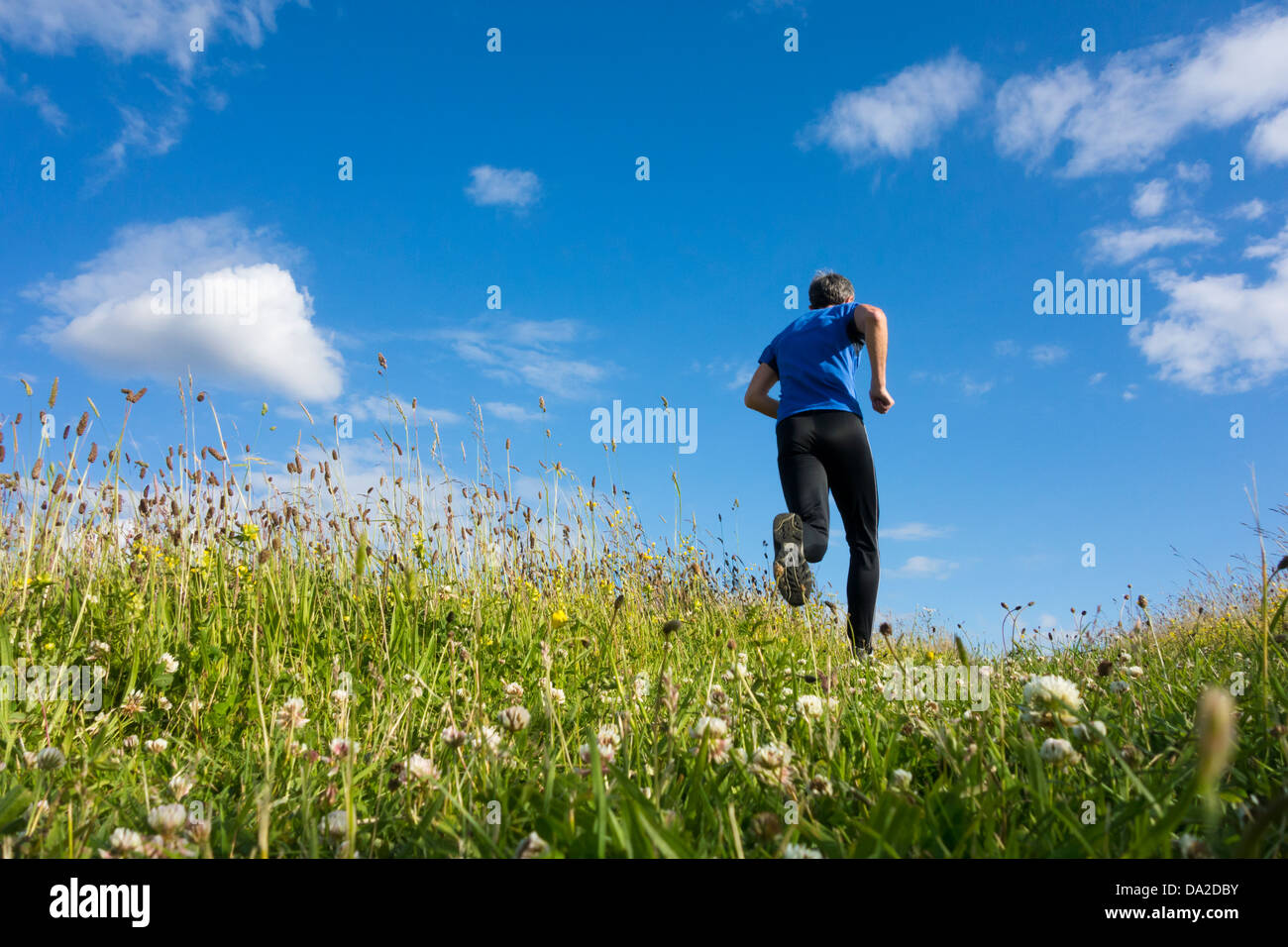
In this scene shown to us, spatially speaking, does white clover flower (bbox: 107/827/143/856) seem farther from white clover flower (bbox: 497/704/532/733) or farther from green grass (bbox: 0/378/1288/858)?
white clover flower (bbox: 497/704/532/733)

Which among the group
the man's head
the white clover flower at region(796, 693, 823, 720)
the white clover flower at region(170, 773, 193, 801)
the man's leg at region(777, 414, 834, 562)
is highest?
the man's head

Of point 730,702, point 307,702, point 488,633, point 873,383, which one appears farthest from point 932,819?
point 873,383

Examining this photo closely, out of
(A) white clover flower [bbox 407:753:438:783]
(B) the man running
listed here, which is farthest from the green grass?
(B) the man running

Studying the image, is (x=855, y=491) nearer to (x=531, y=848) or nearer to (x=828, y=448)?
(x=828, y=448)

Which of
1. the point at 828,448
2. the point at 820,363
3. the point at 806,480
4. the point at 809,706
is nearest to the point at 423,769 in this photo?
the point at 809,706

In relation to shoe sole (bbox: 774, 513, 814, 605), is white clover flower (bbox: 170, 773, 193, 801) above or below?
below

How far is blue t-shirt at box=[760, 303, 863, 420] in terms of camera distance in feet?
17.0

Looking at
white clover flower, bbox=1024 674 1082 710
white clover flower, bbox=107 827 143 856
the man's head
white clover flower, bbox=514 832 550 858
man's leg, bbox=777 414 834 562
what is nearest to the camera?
white clover flower, bbox=514 832 550 858

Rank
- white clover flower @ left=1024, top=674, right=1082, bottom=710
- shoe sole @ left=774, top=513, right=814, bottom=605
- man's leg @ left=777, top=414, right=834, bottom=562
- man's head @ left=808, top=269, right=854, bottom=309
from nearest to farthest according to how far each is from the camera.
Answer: white clover flower @ left=1024, top=674, right=1082, bottom=710 < shoe sole @ left=774, top=513, right=814, bottom=605 < man's leg @ left=777, top=414, right=834, bottom=562 < man's head @ left=808, top=269, right=854, bottom=309

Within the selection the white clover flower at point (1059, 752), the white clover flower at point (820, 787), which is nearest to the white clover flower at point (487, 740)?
the white clover flower at point (820, 787)

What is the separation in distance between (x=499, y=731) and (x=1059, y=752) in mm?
1197

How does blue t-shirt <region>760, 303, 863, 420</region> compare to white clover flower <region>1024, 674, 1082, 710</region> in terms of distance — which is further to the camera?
blue t-shirt <region>760, 303, 863, 420</region>

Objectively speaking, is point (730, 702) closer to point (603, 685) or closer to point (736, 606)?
point (603, 685)
